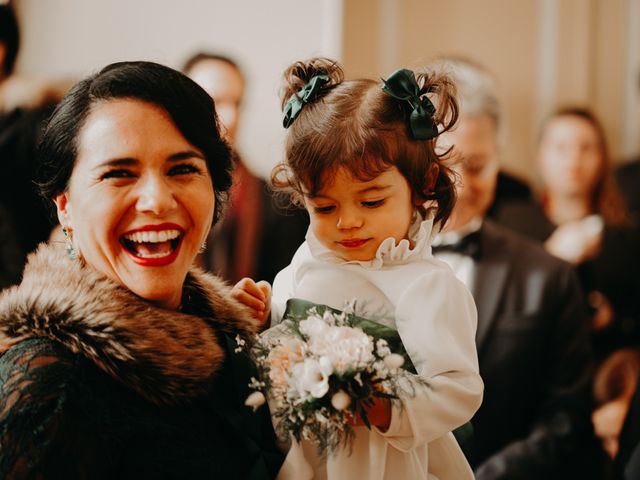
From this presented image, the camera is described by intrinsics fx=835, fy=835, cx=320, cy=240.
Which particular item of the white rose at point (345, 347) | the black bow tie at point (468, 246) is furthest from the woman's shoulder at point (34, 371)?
the black bow tie at point (468, 246)

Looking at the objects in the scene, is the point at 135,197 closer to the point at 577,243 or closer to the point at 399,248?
the point at 399,248

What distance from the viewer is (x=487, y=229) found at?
318 centimetres

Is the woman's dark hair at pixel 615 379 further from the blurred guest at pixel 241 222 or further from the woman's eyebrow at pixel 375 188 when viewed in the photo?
the woman's eyebrow at pixel 375 188

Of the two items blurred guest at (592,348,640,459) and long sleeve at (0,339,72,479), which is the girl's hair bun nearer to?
long sleeve at (0,339,72,479)

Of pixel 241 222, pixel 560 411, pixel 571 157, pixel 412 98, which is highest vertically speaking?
pixel 412 98

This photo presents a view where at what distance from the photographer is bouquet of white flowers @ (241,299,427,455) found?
1392 millimetres

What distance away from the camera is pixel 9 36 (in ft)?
10.7

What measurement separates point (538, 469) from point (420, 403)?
161 cm

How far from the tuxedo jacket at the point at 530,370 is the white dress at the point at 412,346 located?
129 centimetres

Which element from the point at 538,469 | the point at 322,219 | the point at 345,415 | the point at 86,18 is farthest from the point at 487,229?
the point at 86,18

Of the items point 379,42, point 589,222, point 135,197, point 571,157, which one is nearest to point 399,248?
point 135,197

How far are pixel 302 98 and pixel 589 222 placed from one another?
2.78m

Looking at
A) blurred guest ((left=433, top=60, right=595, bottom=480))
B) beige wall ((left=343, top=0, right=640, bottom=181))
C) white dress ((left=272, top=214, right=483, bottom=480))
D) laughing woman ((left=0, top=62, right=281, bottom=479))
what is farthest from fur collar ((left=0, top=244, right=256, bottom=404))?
beige wall ((left=343, top=0, right=640, bottom=181))

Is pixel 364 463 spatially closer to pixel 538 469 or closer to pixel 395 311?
pixel 395 311
